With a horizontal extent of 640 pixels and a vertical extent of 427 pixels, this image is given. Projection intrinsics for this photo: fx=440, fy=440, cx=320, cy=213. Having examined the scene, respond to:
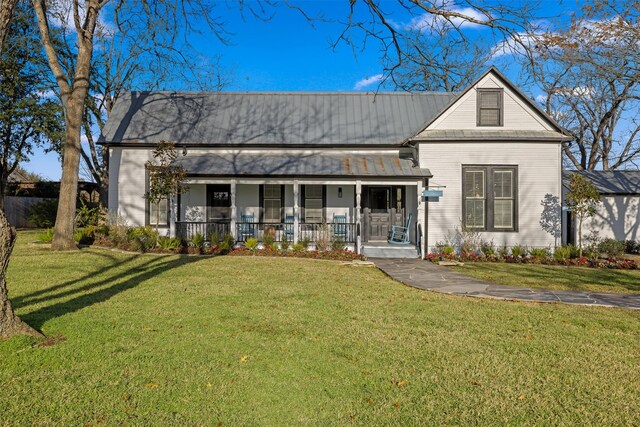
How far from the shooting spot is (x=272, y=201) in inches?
680

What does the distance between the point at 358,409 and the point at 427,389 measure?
79cm

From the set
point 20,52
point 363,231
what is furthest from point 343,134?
→ point 20,52

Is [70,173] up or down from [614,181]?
down

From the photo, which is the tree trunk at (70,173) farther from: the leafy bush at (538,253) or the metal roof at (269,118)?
the leafy bush at (538,253)

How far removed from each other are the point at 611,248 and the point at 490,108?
675 centimetres

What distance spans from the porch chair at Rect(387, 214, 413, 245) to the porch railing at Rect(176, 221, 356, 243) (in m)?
1.54

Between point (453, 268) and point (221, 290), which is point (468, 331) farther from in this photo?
point (453, 268)

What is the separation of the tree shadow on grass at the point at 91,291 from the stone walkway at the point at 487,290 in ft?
19.5

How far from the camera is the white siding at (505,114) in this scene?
15383 mm

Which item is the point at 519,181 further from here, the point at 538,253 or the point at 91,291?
the point at 91,291

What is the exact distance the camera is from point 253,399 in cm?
374

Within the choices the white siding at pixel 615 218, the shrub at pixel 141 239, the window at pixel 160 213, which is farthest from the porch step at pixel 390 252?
the white siding at pixel 615 218

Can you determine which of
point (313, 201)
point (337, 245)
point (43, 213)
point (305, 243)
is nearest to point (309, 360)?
point (337, 245)

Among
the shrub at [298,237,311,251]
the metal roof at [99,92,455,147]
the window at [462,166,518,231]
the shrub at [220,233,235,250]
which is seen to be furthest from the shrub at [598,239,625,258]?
the shrub at [220,233,235,250]
